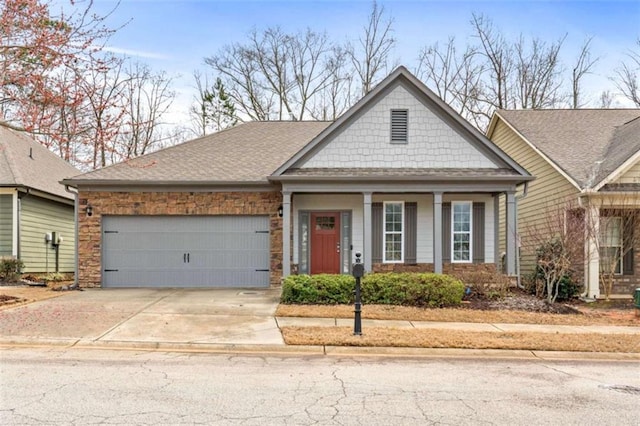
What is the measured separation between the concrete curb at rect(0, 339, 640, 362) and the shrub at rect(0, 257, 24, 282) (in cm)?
954

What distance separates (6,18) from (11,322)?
5.91 m

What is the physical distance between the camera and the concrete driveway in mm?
8898

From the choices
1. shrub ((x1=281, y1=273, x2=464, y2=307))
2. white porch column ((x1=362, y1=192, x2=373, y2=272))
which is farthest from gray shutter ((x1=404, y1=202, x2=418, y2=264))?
shrub ((x1=281, y1=273, x2=464, y2=307))

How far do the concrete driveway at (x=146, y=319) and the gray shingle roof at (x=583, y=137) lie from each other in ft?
31.8

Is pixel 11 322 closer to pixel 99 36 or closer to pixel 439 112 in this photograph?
pixel 99 36

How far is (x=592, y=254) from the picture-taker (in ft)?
47.7

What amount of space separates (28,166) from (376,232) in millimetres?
13086

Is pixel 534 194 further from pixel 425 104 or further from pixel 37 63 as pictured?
pixel 37 63

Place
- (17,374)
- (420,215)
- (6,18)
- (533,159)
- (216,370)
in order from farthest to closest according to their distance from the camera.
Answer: (533,159) → (420,215) → (6,18) → (216,370) → (17,374)

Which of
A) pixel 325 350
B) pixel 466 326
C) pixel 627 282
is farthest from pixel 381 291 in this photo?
pixel 627 282

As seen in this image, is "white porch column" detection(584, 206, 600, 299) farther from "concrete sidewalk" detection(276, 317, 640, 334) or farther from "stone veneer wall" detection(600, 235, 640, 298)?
"concrete sidewalk" detection(276, 317, 640, 334)

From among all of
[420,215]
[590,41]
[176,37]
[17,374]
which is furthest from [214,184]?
[590,41]

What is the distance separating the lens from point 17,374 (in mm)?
6543

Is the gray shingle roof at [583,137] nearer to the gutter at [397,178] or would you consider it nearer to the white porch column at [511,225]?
the white porch column at [511,225]
